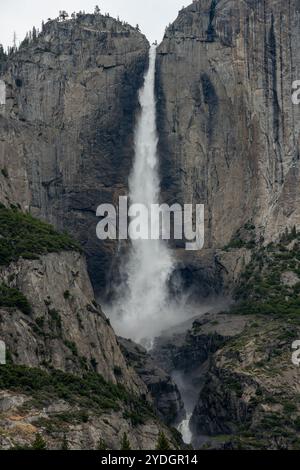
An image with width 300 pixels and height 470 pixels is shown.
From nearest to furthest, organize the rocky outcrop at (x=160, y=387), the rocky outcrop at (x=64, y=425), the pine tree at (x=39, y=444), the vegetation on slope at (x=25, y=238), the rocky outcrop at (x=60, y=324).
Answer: the pine tree at (x=39, y=444)
the rocky outcrop at (x=64, y=425)
the rocky outcrop at (x=60, y=324)
the vegetation on slope at (x=25, y=238)
the rocky outcrop at (x=160, y=387)

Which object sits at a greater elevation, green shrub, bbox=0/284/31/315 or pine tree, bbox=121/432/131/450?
green shrub, bbox=0/284/31/315

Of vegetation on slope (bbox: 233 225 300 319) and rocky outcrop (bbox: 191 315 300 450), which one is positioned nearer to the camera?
rocky outcrop (bbox: 191 315 300 450)

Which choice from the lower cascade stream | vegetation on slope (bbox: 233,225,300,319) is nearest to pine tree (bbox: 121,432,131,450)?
vegetation on slope (bbox: 233,225,300,319)

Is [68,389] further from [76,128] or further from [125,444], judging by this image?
[76,128]

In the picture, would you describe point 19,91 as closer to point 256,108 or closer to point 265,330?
point 256,108

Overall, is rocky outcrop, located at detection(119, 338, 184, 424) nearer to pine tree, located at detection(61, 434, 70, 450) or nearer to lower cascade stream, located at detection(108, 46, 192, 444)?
lower cascade stream, located at detection(108, 46, 192, 444)

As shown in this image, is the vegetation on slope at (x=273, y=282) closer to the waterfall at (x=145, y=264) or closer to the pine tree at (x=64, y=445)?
the waterfall at (x=145, y=264)

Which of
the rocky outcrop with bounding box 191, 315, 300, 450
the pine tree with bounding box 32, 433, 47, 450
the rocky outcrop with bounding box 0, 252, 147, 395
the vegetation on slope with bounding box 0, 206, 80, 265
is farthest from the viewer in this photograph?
the vegetation on slope with bounding box 0, 206, 80, 265

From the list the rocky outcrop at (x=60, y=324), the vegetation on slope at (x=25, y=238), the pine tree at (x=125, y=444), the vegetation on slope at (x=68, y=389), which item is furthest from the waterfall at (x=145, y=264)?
the pine tree at (x=125, y=444)
